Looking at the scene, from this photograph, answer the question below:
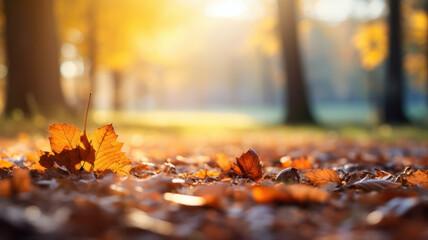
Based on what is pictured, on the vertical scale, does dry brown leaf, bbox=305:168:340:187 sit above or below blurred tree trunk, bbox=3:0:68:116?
below

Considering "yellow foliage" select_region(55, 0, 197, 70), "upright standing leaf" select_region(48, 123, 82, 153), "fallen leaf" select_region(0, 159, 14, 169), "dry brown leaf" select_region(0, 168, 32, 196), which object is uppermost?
"yellow foliage" select_region(55, 0, 197, 70)

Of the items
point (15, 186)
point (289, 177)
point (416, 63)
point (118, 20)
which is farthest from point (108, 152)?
point (416, 63)

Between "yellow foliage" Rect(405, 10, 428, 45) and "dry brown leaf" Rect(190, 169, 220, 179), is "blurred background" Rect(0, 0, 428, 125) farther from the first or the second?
"dry brown leaf" Rect(190, 169, 220, 179)

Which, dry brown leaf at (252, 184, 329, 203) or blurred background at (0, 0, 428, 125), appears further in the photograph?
blurred background at (0, 0, 428, 125)

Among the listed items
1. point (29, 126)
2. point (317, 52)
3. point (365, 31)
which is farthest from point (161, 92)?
point (29, 126)

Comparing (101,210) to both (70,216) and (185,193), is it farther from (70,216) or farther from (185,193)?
(185,193)

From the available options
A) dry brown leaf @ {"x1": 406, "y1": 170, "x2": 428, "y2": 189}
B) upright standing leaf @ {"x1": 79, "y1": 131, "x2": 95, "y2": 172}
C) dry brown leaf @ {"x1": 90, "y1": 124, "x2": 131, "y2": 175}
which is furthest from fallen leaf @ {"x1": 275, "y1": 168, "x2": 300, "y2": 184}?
upright standing leaf @ {"x1": 79, "y1": 131, "x2": 95, "y2": 172}
